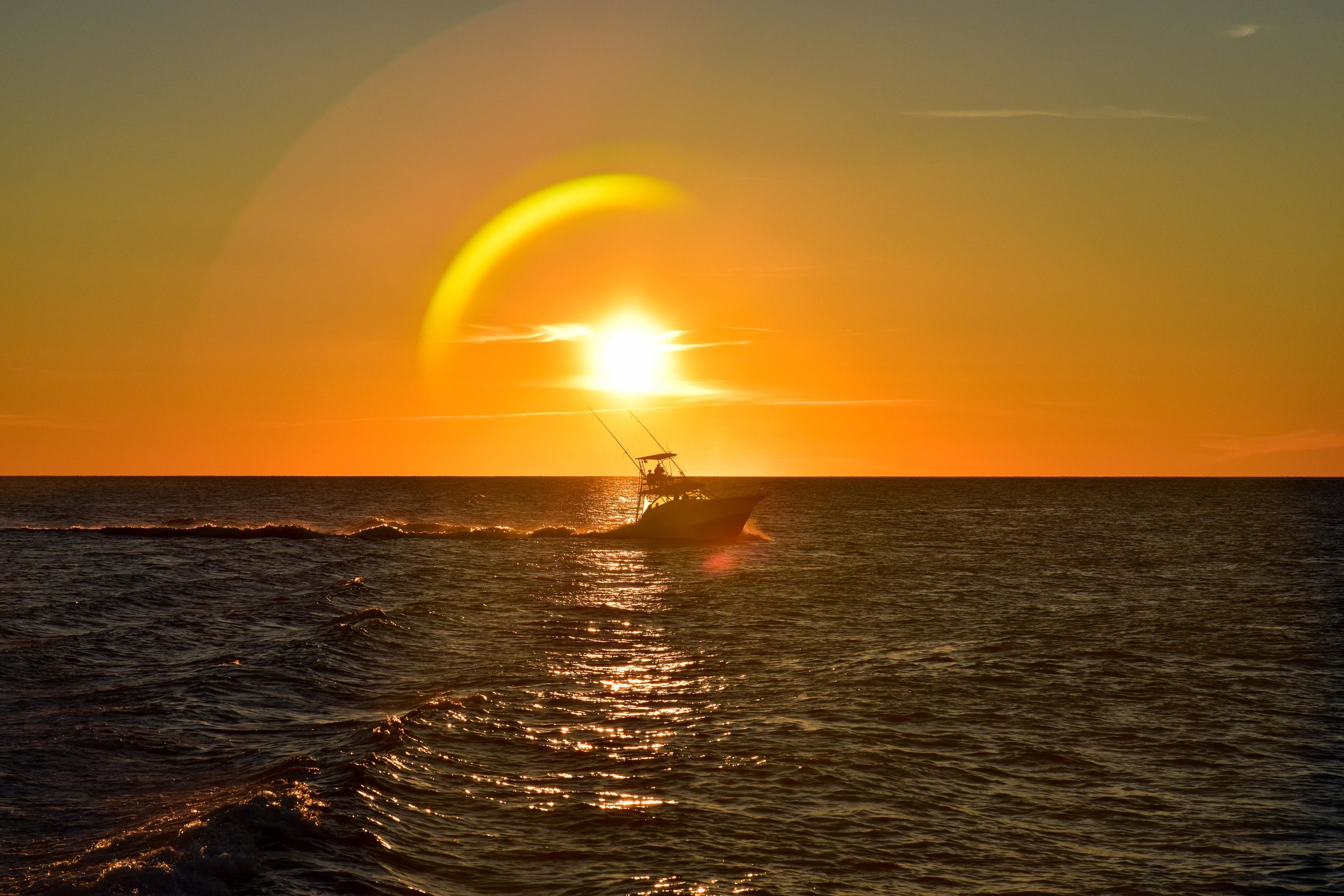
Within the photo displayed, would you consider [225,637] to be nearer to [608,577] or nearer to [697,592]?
[697,592]

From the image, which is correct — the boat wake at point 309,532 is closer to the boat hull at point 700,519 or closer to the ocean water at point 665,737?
the boat hull at point 700,519

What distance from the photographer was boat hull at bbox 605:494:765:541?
2894 inches

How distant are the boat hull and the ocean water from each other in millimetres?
23746

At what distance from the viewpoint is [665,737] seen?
20.5 metres

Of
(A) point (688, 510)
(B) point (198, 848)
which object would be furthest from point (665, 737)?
(A) point (688, 510)

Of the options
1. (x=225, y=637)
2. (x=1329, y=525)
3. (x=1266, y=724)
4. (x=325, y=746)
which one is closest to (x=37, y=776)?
(x=325, y=746)

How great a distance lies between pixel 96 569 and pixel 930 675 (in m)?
45.2

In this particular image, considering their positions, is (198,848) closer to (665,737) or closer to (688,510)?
(665,737)

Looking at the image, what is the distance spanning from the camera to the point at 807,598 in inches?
1754

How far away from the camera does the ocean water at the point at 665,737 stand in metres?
14.0

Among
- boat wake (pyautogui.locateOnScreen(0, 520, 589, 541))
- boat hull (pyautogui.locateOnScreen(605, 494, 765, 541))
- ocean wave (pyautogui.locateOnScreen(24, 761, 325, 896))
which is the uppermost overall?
boat hull (pyautogui.locateOnScreen(605, 494, 765, 541))

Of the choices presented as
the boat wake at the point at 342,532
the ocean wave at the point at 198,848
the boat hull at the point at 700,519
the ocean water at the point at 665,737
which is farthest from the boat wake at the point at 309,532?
the ocean wave at the point at 198,848

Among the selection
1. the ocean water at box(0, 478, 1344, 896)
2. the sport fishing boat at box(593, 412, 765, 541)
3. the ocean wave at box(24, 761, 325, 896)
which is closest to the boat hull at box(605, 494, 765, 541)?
the sport fishing boat at box(593, 412, 765, 541)

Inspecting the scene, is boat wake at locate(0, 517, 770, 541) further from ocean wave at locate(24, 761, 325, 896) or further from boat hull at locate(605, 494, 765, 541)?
ocean wave at locate(24, 761, 325, 896)
